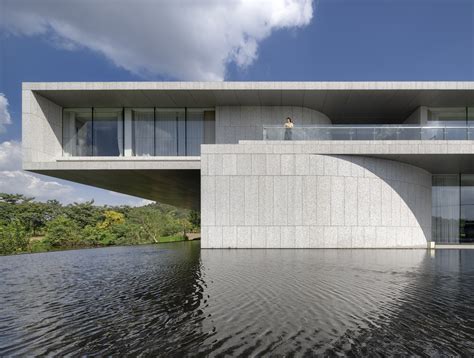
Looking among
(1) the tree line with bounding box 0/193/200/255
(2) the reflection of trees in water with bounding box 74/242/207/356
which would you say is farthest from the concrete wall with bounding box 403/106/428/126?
(1) the tree line with bounding box 0/193/200/255

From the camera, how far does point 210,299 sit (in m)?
6.35

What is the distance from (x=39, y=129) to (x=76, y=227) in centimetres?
1849

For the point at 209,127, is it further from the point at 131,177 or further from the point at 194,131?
the point at 131,177

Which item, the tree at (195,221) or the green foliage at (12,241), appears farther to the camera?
the tree at (195,221)

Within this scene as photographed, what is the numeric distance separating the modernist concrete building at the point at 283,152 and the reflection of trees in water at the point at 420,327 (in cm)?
886

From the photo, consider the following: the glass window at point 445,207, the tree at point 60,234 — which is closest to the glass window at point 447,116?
the glass window at point 445,207

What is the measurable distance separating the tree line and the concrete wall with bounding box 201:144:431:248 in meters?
18.6

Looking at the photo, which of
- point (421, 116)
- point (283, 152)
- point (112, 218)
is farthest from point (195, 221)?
point (421, 116)

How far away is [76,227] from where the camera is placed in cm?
3347

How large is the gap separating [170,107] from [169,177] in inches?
201

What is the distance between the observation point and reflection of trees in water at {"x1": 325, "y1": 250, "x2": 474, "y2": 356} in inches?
164

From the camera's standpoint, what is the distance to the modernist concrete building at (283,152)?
1591 cm

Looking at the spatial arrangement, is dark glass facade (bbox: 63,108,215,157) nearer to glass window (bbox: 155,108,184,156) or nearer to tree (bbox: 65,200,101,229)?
glass window (bbox: 155,108,184,156)

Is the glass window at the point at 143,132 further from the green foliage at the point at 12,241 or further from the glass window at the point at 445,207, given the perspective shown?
the glass window at the point at 445,207
